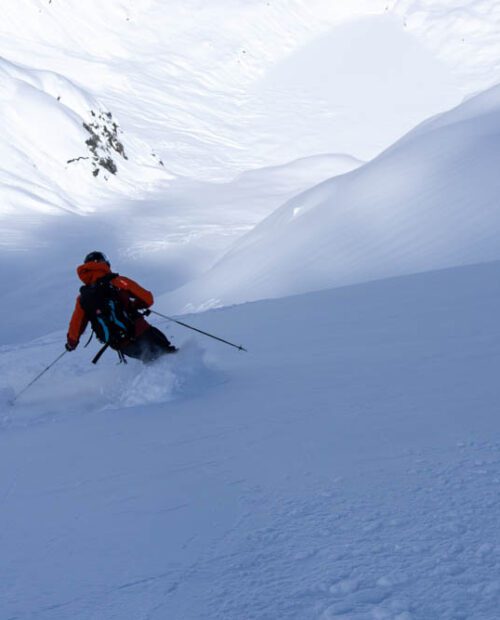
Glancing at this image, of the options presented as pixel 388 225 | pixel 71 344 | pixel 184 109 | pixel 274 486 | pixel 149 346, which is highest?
pixel 184 109

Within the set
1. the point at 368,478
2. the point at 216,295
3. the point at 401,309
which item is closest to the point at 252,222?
the point at 216,295

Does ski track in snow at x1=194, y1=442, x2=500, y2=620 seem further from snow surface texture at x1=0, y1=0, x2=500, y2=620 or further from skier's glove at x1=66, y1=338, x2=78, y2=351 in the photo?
skier's glove at x1=66, y1=338, x2=78, y2=351

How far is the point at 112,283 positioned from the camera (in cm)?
649

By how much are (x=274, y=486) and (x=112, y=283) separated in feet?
11.5

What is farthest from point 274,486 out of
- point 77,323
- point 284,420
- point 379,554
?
point 77,323

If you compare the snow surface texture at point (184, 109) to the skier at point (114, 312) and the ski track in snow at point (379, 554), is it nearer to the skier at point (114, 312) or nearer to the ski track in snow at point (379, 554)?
the skier at point (114, 312)

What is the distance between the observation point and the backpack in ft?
21.2

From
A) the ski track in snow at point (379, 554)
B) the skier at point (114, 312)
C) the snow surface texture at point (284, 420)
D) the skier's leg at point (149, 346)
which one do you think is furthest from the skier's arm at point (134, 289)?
the ski track in snow at point (379, 554)

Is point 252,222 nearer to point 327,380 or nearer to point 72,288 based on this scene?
point 72,288

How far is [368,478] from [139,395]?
2965 mm

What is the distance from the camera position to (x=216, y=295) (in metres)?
13.2

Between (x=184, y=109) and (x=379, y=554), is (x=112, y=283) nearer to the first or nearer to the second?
(x=379, y=554)

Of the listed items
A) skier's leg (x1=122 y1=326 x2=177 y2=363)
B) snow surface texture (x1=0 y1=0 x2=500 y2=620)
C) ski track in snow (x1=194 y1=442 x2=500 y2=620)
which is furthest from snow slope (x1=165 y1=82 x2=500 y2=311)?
ski track in snow (x1=194 y1=442 x2=500 y2=620)

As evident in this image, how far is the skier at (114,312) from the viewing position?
6457 millimetres
